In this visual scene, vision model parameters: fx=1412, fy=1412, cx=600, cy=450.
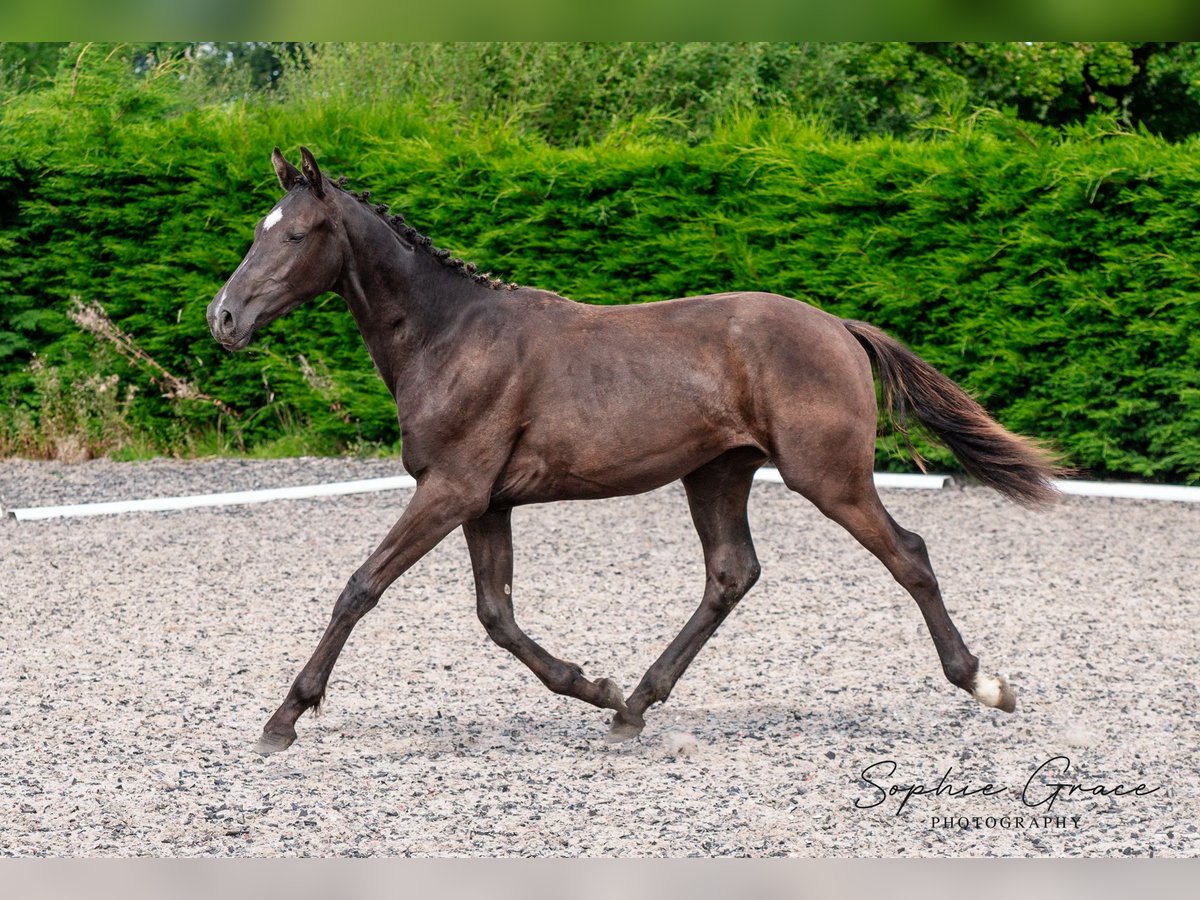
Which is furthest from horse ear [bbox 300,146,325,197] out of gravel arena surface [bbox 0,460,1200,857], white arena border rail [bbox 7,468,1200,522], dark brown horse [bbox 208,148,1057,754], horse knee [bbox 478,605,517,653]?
white arena border rail [bbox 7,468,1200,522]

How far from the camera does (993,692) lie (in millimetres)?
5016

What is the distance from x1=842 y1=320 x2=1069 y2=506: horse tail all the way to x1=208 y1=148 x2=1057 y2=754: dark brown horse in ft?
1.10

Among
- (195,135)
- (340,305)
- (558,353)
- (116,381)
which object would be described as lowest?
(116,381)

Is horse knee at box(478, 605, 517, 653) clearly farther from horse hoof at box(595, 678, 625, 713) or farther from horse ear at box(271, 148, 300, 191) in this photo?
horse ear at box(271, 148, 300, 191)

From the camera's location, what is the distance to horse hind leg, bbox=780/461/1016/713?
188 inches

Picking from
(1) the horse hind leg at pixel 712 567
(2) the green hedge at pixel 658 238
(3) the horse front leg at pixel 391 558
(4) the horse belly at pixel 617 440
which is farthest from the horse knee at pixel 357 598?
(2) the green hedge at pixel 658 238

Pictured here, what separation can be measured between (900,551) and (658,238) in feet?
20.3

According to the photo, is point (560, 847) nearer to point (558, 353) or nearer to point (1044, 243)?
point (558, 353)

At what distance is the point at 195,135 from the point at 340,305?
207cm

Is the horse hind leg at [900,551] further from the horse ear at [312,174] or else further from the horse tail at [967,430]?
the horse ear at [312,174]

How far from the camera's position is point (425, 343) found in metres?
4.82

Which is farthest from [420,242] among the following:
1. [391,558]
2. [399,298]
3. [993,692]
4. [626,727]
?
[993,692]

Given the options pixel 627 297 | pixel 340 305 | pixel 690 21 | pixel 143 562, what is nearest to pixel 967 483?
pixel 627 297

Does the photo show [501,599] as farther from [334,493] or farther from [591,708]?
[334,493]
